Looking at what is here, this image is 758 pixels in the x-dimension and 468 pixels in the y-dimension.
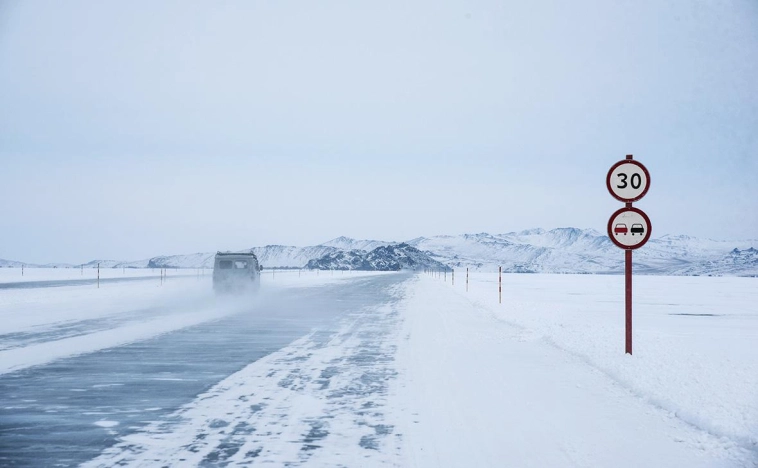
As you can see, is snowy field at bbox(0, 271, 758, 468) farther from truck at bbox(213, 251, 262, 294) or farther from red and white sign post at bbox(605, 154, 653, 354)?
truck at bbox(213, 251, 262, 294)

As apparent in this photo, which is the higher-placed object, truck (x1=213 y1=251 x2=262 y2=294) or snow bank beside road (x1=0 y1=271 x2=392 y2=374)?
truck (x1=213 y1=251 x2=262 y2=294)

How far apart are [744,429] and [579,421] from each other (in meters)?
1.42

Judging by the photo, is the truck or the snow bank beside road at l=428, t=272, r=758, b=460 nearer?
the snow bank beside road at l=428, t=272, r=758, b=460

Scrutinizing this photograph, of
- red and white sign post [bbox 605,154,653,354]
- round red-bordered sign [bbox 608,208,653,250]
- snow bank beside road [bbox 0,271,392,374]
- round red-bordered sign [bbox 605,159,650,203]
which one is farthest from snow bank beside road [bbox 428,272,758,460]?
snow bank beside road [bbox 0,271,392,374]

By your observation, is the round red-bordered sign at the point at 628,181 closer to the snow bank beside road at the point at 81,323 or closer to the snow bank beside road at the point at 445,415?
the snow bank beside road at the point at 445,415

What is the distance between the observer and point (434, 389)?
7.95 meters

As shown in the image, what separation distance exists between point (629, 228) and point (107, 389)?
805 centimetres

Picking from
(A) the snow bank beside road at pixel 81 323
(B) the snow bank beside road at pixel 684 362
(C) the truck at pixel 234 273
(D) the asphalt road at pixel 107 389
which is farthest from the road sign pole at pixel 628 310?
(C) the truck at pixel 234 273

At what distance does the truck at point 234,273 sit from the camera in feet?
96.7

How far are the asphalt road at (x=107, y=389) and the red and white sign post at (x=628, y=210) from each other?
6.18m

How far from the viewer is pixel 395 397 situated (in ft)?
24.3

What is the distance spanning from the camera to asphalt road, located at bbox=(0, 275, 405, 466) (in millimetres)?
5508

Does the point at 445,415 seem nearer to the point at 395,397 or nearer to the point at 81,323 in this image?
the point at 395,397

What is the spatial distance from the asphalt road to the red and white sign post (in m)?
6.18
